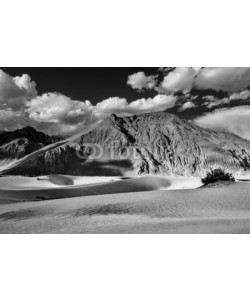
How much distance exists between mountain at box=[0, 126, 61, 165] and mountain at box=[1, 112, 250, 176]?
19288 mm

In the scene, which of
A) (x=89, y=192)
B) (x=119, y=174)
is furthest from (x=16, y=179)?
(x=119, y=174)

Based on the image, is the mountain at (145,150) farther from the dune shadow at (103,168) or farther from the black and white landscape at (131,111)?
the black and white landscape at (131,111)

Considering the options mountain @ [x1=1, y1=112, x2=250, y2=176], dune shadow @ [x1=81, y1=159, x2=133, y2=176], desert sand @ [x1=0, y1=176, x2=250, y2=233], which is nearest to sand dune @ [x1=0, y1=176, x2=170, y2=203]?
desert sand @ [x1=0, y1=176, x2=250, y2=233]

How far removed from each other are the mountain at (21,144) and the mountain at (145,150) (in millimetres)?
19288

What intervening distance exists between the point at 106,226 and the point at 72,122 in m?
3.95

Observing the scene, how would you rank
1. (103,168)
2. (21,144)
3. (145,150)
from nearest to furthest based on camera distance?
(103,168) < (145,150) < (21,144)

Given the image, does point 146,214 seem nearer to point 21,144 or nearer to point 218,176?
point 218,176

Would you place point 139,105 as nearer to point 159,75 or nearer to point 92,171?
point 159,75

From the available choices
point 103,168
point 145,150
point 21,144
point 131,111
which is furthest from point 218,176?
point 21,144

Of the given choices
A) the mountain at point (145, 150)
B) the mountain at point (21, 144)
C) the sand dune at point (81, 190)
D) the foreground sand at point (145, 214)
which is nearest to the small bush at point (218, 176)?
the foreground sand at point (145, 214)

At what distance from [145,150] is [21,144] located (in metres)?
44.4

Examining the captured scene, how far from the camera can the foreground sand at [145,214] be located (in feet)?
22.2

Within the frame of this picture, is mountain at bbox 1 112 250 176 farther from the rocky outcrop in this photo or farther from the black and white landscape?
the black and white landscape

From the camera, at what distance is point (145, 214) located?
316 inches
